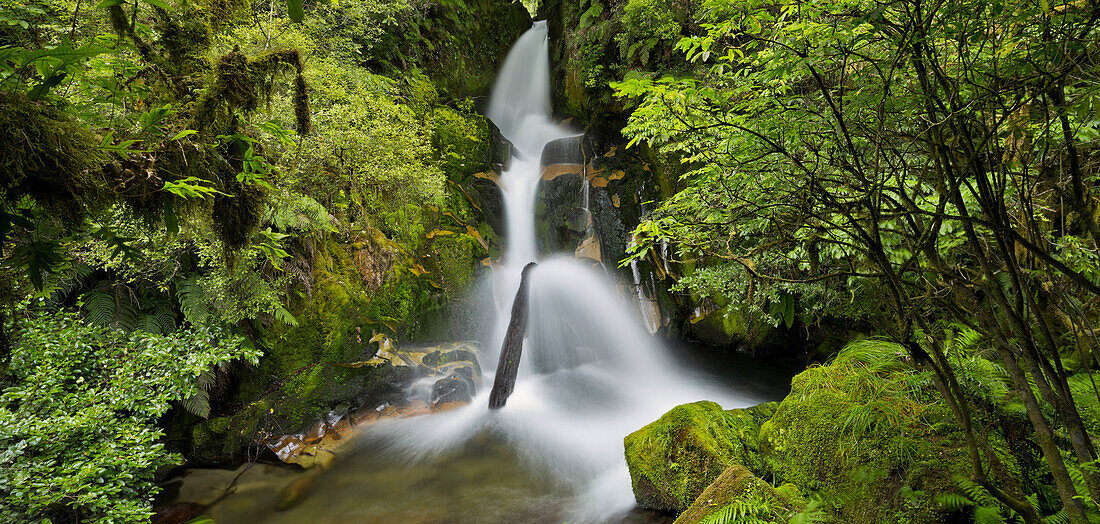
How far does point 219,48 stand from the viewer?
5238mm

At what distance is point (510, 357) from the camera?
7.77 m

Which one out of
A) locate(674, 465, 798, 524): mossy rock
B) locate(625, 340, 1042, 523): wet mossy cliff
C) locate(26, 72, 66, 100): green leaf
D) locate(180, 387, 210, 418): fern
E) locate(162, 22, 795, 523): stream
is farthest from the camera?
locate(180, 387, 210, 418): fern

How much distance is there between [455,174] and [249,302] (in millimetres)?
5763

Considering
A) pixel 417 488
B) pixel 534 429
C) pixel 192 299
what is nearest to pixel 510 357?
pixel 534 429

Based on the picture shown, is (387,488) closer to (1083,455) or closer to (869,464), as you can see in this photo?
(869,464)

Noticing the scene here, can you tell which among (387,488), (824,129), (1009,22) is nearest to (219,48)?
(387,488)

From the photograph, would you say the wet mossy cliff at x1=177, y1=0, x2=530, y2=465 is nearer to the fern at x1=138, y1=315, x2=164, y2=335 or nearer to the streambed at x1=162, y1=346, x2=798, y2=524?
the streambed at x1=162, y1=346, x2=798, y2=524

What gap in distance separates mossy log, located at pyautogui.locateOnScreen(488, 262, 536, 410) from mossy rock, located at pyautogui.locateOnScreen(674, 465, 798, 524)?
4.79 metres

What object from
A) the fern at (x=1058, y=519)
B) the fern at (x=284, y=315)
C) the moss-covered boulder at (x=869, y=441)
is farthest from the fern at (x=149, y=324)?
the fern at (x=1058, y=519)

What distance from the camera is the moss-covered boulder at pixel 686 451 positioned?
3.94 meters

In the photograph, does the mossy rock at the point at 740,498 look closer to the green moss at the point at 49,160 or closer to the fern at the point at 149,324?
the green moss at the point at 49,160

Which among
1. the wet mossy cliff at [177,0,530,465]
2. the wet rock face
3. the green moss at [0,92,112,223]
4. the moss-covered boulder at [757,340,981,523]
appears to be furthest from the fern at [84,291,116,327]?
the moss-covered boulder at [757,340,981,523]

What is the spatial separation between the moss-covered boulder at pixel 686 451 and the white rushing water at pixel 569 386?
0.58 meters

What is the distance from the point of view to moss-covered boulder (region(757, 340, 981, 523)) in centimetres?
254
